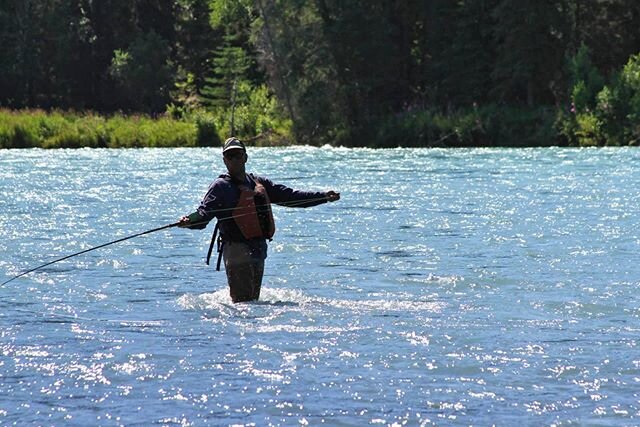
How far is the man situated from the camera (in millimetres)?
10719

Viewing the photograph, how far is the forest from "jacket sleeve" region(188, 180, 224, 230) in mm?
35066

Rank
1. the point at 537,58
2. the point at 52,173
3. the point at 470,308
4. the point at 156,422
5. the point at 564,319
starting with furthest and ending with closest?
the point at 537,58
the point at 52,173
the point at 470,308
the point at 564,319
the point at 156,422

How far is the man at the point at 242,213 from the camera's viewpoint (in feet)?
35.2

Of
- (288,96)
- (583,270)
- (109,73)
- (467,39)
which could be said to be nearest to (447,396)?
(583,270)

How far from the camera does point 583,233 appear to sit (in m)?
16.8

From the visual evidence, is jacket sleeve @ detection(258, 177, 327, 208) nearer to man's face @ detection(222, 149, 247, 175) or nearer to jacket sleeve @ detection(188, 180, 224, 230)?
man's face @ detection(222, 149, 247, 175)

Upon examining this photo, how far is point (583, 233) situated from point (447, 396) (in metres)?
9.54

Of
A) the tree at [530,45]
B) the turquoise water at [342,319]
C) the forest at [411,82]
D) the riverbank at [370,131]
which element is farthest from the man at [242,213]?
the tree at [530,45]

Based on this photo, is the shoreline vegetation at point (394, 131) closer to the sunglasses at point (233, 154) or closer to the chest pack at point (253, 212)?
the chest pack at point (253, 212)

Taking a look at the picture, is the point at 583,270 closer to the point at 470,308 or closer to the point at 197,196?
the point at 470,308

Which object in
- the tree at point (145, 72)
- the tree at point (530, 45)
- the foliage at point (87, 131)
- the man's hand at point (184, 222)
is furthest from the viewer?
the tree at point (145, 72)

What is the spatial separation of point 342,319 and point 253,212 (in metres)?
1.21

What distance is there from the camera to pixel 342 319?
34.1ft

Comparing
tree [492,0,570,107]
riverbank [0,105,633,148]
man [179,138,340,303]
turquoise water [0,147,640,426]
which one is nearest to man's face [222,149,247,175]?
man [179,138,340,303]
